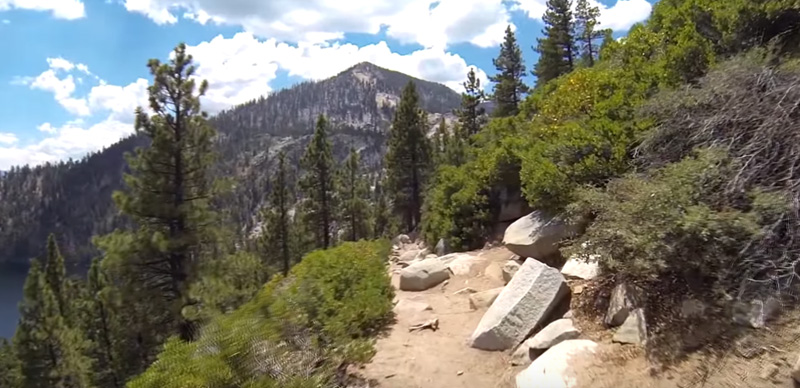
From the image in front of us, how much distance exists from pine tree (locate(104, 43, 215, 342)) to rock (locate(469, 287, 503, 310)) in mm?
8279

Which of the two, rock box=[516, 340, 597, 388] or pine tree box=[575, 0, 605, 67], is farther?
pine tree box=[575, 0, 605, 67]

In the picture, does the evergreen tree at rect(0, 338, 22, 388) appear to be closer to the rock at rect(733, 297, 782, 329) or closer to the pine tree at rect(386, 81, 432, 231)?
the pine tree at rect(386, 81, 432, 231)

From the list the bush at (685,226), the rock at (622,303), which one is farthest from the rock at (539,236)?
the bush at (685,226)

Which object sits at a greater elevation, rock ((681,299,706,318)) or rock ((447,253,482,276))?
rock ((681,299,706,318))

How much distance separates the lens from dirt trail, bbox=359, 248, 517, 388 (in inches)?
243

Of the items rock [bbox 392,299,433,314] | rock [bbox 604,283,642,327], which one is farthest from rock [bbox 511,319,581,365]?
rock [bbox 392,299,433,314]

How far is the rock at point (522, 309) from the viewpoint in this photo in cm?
662

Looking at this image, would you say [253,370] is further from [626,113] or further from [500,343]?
[626,113]

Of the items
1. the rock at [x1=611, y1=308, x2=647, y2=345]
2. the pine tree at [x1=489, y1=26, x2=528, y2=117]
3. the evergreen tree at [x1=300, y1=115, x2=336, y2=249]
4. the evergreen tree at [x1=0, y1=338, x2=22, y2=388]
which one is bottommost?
the evergreen tree at [x1=0, y1=338, x2=22, y2=388]

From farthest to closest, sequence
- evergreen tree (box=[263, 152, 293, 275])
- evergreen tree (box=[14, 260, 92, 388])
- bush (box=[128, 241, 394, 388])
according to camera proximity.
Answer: evergreen tree (box=[263, 152, 293, 275]) → evergreen tree (box=[14, 260, 92, 388]) → bush (box=[128, 241, 394, 388])

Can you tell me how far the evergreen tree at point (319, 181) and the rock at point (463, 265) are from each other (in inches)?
752

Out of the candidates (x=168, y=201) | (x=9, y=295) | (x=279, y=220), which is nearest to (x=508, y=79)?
(x=279, y=220)

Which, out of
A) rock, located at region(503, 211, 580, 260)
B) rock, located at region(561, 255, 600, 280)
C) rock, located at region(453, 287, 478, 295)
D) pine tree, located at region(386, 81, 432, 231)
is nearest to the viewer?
rock, located at region(561, 255, 600, 280)

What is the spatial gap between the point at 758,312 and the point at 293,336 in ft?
15.0
